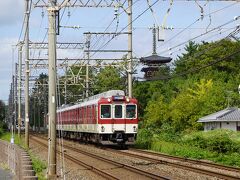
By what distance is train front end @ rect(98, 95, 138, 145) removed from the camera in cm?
3188

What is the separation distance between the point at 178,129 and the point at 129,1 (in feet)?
72.4

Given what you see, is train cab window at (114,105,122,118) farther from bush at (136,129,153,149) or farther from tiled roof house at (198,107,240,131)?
tiled roof house at (198,107,240,131)

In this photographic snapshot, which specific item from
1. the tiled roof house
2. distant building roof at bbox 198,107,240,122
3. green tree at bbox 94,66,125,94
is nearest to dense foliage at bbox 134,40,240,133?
the tiled roof house

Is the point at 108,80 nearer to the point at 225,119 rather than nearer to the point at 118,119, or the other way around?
the point at 225,119

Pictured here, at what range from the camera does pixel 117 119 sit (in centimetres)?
3194

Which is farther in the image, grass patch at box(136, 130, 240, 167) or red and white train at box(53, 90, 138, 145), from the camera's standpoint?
red and white train at box(53, 90, 138, 145)

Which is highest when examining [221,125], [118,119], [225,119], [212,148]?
[225,119]

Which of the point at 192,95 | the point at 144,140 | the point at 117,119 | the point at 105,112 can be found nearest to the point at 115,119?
the point at 117,119

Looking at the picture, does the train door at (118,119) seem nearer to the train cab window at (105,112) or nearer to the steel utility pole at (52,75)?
the train cab window at (105,112)

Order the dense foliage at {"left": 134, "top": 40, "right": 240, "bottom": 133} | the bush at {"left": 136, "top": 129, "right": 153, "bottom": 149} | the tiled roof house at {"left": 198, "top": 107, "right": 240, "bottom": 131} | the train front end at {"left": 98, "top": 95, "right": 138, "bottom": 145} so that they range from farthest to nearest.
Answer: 1. the dense foliage at {"left": 134, "top": 40, "right": 240, "bottom": 133}
2. the tiled roof house at {"left": 198, "top": 107, "right": 240, "bottom": 131}
3. the bush at {"left": 136, "top": 129, "right": 153, "bottom": 149}
4. the train front end at {"left": 98, "top": 95, "right": 138, "bottom": 145}

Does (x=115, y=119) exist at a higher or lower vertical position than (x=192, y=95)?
lower

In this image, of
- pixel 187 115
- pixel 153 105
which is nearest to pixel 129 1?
pixel 187 115

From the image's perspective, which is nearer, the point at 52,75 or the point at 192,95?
the point at 52,75

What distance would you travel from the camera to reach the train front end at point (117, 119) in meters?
31.9
